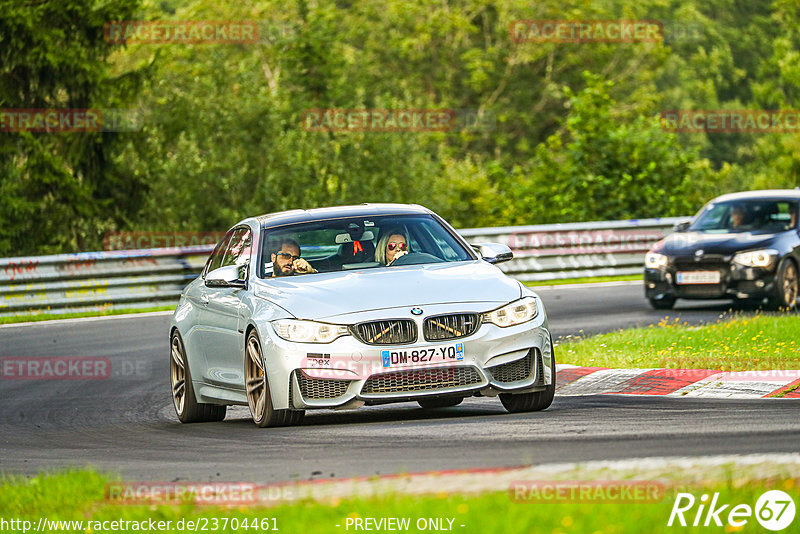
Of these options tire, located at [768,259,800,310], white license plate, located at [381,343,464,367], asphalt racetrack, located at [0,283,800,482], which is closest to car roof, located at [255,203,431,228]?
asphalt racetrack, located at [0,283,800,482]

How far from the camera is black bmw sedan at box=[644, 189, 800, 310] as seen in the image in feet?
61.7

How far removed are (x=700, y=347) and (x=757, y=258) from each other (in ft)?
18.7

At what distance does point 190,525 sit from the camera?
6254mm

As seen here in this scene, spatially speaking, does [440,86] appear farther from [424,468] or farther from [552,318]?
[424,468]

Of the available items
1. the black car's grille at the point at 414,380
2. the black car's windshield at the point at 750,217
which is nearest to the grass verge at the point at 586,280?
the black car's windshield at the point at 750,217

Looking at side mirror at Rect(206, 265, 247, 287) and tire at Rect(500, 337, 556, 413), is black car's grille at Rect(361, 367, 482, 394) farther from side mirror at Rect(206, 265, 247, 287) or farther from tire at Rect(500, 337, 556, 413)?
side mirror at Rect(206, 265, 247, 287)

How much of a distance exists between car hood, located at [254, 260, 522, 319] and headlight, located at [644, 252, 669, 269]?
30.6ft

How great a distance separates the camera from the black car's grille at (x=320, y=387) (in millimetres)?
9672

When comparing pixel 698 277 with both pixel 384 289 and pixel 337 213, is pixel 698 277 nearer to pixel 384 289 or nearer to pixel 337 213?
pixel 337 213

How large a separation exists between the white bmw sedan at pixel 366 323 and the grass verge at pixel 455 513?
9.08ft

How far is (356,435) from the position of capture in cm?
926

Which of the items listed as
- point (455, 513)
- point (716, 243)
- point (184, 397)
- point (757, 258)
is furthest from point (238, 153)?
point (455, 513)

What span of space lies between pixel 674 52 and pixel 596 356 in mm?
66265

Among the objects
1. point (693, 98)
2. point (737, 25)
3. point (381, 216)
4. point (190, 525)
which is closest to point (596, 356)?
point (381, 216)
